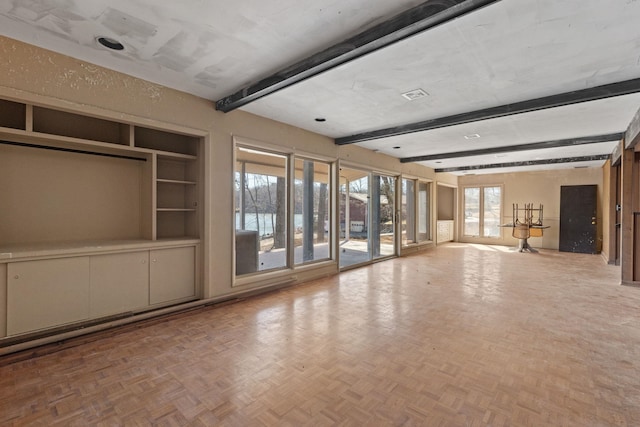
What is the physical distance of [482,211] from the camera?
11242 mm

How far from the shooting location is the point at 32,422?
5.87 ft

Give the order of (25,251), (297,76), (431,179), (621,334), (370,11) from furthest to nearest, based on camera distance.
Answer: (431,179)
(621,334)
(297,76)
(25,251)
(370,11)

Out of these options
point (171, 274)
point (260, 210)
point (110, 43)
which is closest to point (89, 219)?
point (171, 274)

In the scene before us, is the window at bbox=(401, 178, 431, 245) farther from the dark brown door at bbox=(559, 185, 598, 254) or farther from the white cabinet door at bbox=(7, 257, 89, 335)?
the white cabinet door at bbox=(7, 257, 89, 335)

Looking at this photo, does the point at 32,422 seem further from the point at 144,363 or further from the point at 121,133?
the point at 121,133

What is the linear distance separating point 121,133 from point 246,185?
5.65ft

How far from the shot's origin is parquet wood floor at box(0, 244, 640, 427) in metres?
1.88

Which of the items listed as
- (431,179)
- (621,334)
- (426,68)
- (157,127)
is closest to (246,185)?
(157,127)

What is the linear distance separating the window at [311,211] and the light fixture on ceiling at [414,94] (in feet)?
7.46

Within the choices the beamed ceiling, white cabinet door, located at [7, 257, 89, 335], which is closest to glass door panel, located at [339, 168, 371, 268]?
the beamed ceiling

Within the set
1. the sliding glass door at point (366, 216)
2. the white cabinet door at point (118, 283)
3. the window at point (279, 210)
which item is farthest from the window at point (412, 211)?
the white cabinet door at point (118, 283)

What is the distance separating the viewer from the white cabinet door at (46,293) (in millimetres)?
2652

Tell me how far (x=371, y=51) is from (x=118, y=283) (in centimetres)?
344

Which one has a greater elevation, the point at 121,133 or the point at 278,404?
the point at 121,133
